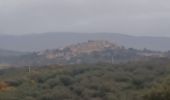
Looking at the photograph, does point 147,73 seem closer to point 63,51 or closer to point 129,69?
point 129,69

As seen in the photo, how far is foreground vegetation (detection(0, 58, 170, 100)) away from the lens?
42375 mm

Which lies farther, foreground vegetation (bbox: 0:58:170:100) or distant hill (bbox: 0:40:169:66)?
distant hill (bbox: 0:40:169:66)

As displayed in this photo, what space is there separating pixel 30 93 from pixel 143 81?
1052cm

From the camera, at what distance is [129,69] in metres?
59.0

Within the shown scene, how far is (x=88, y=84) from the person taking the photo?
4731 cm

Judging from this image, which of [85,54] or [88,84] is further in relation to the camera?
[85,54]

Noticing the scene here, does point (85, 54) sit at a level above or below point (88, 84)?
below

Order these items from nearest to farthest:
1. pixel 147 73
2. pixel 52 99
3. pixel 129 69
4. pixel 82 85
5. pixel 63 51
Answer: pixel 52 99, pixel 82 85, pixel 147 73, pixel 129 69, pixel 63 51

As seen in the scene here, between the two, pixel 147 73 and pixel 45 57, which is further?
pixel 45 57

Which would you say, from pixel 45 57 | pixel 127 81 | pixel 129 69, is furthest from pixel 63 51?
pixel 127 81

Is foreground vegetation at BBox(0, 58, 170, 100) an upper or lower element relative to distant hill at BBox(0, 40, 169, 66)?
upper

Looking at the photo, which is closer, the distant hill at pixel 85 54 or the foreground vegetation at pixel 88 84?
the foreground vegetation at pixel 88 84

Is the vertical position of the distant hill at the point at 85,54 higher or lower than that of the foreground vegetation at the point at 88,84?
lower

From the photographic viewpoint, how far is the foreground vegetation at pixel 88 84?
4238cm
